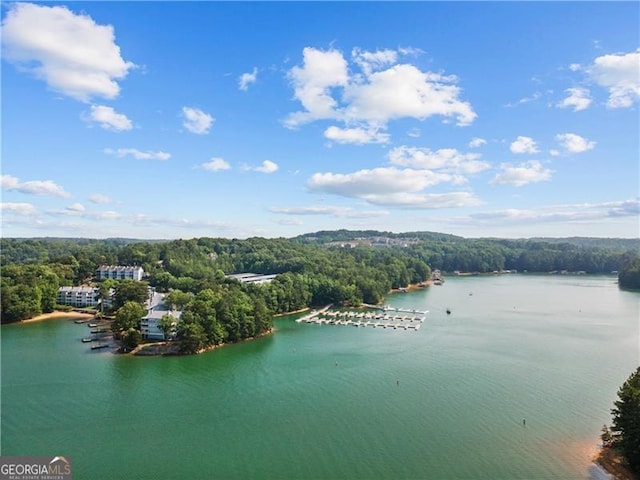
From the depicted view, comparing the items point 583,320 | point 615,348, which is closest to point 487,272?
point 583,320

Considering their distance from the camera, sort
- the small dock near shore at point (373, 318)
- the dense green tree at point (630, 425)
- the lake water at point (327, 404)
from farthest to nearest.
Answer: the small dock near shore at point (373, 318)
the lake water at point (327, 404)
the dense green tree at point (630, 425)

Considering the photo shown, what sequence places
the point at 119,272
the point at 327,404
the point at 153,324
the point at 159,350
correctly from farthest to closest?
the point at 119,272 → the point at 153,324 → the point at 159,350 → the point at 327,404

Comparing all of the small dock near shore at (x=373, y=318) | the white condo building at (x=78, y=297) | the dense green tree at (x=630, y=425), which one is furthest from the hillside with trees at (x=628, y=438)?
the white condo building at (x=78, y=297)

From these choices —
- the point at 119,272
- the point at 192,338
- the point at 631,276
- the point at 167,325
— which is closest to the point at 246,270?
the point at 119,272

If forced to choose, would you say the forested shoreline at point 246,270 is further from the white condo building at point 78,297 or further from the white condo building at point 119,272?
the white condo building at point 78,297

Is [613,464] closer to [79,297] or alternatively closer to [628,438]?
[628,438]

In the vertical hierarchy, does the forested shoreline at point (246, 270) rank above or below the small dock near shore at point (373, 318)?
above

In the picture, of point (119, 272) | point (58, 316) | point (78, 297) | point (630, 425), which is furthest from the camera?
point (119, 272)

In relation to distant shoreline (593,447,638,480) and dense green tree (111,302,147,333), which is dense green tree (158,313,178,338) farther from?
distant shoreline (593,447,638,480)
